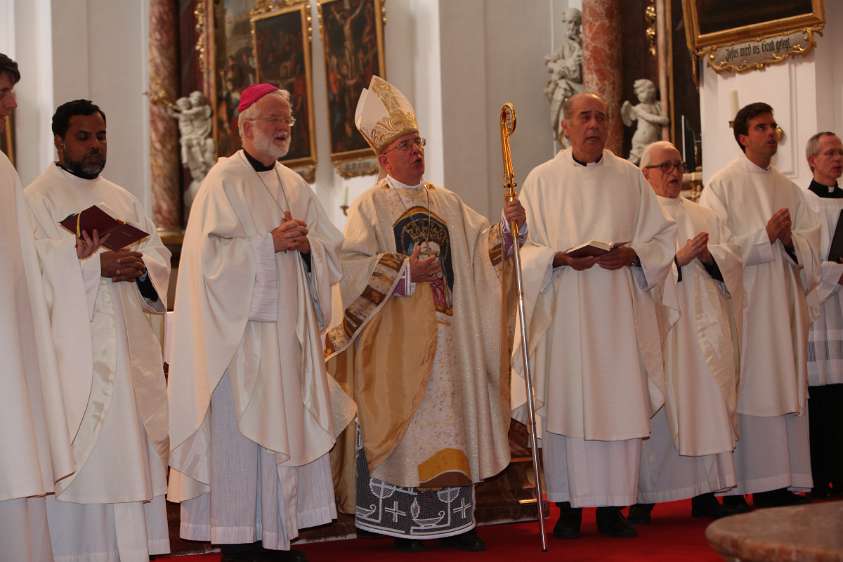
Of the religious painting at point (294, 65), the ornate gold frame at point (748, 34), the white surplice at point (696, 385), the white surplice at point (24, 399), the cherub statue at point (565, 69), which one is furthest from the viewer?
the religious painting at point (294, 65)

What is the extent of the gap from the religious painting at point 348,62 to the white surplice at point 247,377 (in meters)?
7.63

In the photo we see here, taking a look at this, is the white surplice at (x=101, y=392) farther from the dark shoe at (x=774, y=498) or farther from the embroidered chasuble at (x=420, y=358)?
the dark shoe at (x=774, y=498)

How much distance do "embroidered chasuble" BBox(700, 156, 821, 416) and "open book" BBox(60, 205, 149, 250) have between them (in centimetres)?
387

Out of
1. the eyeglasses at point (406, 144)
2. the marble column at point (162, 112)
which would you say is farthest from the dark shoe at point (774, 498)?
the marble column at point (162, 112)

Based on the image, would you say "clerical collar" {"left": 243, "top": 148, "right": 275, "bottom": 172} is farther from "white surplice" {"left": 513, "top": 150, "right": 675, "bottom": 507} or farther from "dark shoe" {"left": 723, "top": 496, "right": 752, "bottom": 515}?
"dark shoe" {"left": 723, "top": 496, "right": 752, "bottom": 515}

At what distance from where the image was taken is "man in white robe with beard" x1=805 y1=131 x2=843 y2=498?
8.55 meters

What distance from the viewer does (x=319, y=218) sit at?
274 inches

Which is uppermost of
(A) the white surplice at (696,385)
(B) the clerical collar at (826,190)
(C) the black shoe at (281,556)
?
(B) the clerical collar at (826,190)

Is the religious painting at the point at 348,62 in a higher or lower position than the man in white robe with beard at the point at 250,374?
higher

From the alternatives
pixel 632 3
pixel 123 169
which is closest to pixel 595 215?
pixel 632 3

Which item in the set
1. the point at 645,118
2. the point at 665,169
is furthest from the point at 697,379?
the point at 645,118

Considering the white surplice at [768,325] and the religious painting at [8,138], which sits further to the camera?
the religious painting at [8,138]

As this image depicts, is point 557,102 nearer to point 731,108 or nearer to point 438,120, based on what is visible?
point 438,120

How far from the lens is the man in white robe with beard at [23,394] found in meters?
4.91
